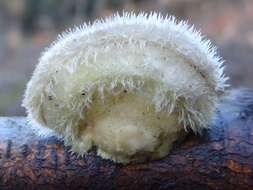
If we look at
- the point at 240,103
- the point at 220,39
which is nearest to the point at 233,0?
the point at 220,39

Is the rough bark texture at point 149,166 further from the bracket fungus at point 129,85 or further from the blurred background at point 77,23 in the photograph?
the blurred background at point 77,23

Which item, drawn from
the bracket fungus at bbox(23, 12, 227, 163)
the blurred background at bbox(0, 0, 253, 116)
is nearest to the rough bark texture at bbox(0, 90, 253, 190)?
the bracket fungus at bbox(23, 12, 227, 163)

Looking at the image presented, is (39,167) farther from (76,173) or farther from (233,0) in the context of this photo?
(233,0)

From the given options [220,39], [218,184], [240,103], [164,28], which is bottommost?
[218,184]

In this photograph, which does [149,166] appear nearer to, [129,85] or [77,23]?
[129,85]

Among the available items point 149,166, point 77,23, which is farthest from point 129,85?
point 77,23
